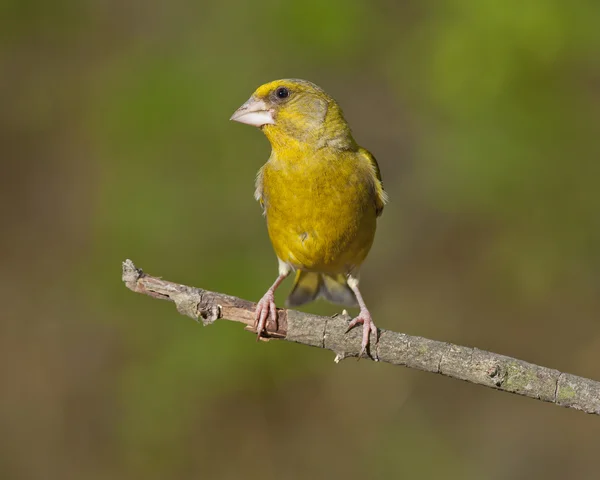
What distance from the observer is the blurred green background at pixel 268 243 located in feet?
28.9

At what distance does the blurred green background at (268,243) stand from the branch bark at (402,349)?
12.1 feet

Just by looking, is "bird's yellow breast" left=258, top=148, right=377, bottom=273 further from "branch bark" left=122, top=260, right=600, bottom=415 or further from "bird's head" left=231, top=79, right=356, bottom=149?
"branch bark" left=122, top=260, right=600, bottom=415

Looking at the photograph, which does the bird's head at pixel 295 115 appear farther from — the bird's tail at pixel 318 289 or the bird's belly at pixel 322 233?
the bird's tail at pixel 318 289

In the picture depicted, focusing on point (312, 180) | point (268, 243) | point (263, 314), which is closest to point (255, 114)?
point (312, 180)

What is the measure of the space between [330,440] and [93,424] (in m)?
2.59

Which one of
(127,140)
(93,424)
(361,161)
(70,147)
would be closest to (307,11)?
(127,140)

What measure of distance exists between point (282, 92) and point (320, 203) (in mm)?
827

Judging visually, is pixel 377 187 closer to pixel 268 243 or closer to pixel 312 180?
pixel 312 180

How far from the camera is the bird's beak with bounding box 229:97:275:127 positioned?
218 inches

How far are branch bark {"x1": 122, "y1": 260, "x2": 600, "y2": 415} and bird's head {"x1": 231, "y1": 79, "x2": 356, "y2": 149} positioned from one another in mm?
1306

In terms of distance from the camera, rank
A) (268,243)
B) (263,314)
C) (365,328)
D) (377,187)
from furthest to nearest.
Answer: (268,243)
(377,187)
(365,328)
(263,314)

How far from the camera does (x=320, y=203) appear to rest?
5.42m

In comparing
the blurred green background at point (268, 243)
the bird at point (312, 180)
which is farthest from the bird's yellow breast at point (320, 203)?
the blurred green background at point (268, 243)

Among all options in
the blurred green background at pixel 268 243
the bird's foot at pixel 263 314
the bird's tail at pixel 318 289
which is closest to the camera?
the bird's foot at pixel 263 314
